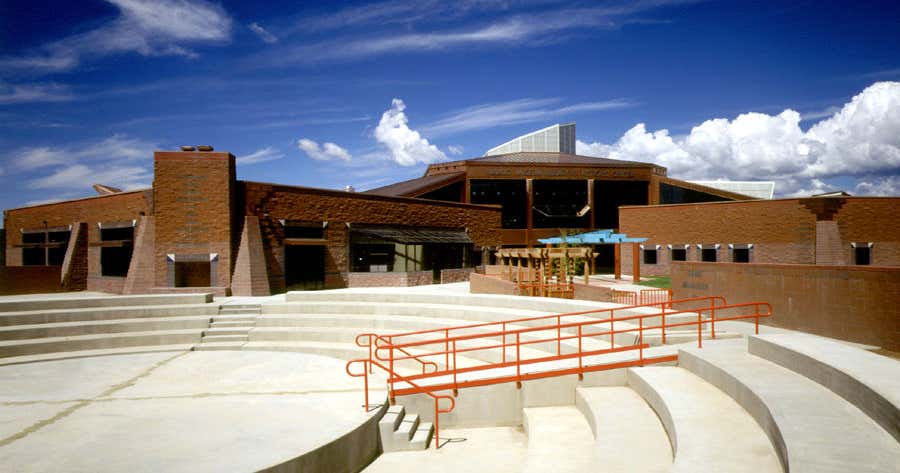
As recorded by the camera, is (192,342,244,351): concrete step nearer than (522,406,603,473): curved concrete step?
No

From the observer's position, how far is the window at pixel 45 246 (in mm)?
27064

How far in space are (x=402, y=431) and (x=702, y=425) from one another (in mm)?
4230

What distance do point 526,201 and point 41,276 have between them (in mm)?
30132

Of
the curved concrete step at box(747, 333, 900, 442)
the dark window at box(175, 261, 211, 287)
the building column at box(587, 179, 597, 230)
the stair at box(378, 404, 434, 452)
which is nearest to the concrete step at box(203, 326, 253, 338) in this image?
the dark window at box(175, 261, 211, 287)

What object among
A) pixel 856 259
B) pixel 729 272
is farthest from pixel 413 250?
pixel 856 259

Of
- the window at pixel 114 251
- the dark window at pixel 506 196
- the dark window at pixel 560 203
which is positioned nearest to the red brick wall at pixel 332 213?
the window at pixel 114 251

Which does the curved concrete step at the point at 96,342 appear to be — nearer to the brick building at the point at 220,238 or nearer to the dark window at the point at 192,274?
the brick building at the point at 220,238

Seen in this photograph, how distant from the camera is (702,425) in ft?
21.2

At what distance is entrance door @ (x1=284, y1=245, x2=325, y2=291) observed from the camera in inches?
965

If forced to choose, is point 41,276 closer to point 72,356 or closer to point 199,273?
point 199,273

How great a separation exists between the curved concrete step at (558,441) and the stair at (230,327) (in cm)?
860

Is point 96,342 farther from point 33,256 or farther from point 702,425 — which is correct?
point 33,256

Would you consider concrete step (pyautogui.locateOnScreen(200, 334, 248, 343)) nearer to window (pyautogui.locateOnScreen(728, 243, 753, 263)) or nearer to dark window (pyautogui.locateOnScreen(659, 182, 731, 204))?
window (pyautogui.locateOnScreen(728, 243, 753, 263))

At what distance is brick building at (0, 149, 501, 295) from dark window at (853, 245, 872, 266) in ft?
65.7
